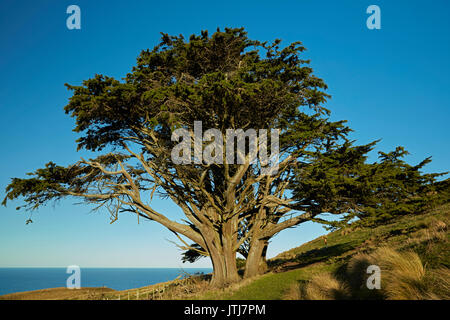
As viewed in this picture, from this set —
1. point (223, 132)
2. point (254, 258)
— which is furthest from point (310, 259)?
point (223, 132)

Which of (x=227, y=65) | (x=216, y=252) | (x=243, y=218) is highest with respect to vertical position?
(x=227, y=65)

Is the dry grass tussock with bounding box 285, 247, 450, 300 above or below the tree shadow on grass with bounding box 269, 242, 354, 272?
above

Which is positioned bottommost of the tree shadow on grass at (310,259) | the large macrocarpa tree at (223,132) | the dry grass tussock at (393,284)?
the tree shadow on grass at (310,259)

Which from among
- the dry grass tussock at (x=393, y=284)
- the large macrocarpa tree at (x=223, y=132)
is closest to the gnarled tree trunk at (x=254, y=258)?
the large macrocarpa tree at (x=223, y=132)

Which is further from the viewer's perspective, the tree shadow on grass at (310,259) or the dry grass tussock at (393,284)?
the tree shadow on grass at (310,259)

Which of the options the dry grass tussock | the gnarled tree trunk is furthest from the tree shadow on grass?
the dry grass tussock

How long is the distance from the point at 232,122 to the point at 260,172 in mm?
4076

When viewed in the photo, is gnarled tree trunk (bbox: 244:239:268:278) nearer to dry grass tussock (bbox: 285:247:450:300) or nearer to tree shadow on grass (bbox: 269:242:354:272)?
tree shadow on grass (bbox: 269:242:354:272)

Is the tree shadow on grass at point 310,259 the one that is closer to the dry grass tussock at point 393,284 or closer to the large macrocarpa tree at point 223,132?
the large macrocarpa tree at point 223,132

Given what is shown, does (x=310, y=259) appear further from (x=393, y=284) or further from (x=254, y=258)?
(x=393, y=284)

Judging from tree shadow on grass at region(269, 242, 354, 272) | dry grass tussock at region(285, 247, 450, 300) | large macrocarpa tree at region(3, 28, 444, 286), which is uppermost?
large macrocarpa tree at region(3, 28, 444, 286)

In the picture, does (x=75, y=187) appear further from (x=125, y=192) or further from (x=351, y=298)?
(x=351, y=298)

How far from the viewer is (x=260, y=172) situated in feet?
48.6
